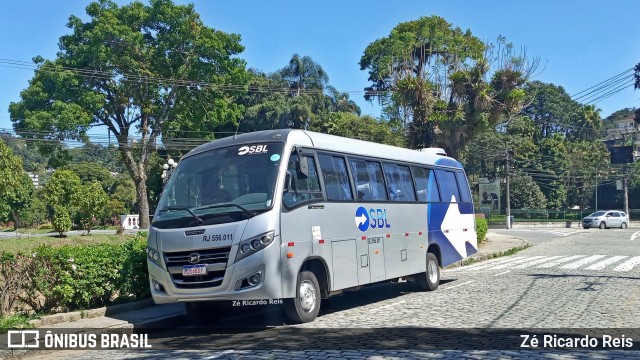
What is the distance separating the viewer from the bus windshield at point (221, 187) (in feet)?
33.0

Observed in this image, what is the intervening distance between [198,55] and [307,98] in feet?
46.3

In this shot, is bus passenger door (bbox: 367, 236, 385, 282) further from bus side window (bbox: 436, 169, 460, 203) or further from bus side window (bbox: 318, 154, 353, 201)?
bus side window (bbox: 436, 169, 460, 203)

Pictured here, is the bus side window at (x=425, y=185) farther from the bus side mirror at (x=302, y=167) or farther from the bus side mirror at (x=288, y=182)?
the bus side mirror at (x=288, y=182)

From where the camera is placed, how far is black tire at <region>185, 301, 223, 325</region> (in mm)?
11128

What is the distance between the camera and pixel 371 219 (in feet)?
41.5

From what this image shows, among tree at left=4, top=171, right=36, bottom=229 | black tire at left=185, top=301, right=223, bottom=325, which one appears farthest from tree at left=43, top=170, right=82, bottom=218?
tree at left=4, top=171, right=36, bottom=229

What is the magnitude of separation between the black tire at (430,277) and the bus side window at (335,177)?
3.88 m

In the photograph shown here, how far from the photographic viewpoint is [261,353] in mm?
8266

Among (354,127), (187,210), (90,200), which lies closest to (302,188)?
(187,210)

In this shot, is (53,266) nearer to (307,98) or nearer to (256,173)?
(256,173)

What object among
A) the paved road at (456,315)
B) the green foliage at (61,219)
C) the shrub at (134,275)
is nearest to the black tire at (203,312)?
the paved road at (456,315)

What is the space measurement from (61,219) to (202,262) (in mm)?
28043

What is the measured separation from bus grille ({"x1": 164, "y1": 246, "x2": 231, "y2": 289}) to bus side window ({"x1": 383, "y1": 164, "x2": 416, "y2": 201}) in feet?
16.2

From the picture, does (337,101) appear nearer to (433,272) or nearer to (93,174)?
(93,174)
